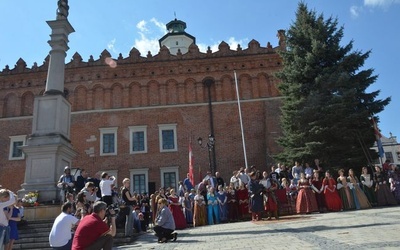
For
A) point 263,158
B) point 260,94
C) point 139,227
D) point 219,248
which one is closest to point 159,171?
point 263,158

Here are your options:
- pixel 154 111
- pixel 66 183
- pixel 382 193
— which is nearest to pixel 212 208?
pixel 66 183

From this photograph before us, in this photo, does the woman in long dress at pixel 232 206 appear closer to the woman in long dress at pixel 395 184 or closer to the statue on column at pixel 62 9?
the woman in long dress at pixel 395 184

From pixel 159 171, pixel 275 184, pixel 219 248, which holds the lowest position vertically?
pixel 219 248

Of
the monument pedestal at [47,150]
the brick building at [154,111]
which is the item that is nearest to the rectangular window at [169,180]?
the brick building at [154,111]

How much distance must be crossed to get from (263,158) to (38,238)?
667 inches

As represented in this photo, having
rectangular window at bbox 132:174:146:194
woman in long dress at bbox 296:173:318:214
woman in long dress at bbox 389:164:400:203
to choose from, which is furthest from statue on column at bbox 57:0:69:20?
woman in long dress at bbox 389:164:400:203

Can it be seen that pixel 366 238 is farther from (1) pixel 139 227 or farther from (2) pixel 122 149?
(2) pixel 122 149

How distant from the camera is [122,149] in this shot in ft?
79.3

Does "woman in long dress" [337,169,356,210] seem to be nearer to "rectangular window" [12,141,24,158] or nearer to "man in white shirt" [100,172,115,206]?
"man in white shirt" [100,172,115,206]

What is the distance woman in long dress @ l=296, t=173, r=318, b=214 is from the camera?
13328mm

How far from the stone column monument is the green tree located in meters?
12.4

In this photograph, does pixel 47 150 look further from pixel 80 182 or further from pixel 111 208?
pixel 111 208

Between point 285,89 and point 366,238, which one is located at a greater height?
point 285,89

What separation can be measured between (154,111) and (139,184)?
5.48m
